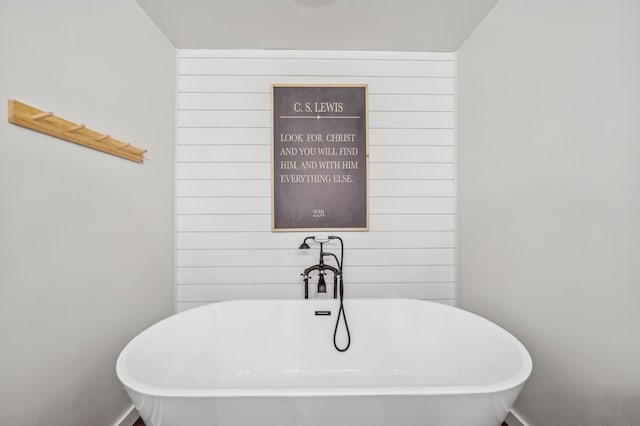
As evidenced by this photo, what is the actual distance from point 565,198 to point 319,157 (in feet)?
4.64

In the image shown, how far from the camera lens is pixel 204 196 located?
84.8 inches

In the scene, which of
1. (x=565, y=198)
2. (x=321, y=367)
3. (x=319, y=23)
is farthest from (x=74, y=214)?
(x=565, y=198)

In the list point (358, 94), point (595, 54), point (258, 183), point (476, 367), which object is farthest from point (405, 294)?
point (595, 54)

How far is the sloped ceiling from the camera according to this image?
67.7 inches

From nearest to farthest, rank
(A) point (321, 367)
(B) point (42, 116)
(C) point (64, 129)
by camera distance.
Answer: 1. (B) point (42, 116)
2. (C) point (64, 129)
3. (A) point (321, 367)

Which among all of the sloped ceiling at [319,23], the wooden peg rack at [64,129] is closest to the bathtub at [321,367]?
the wooden peg rack at [64,129]

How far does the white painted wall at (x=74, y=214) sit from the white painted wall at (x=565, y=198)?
207cm

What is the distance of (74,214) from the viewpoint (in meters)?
1.30

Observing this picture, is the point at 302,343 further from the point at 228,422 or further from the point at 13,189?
the point at 13,189

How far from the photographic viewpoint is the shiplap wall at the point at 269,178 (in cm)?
215

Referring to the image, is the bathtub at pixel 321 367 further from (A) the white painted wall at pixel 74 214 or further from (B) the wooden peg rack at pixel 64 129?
(B) the wooden peg rack at pixel 64 129

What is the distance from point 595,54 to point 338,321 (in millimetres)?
1721

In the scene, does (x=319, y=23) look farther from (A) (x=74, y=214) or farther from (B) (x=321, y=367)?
(B) (x=321, y=367)

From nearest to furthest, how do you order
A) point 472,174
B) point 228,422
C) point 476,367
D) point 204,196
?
point 228,422 → point 476,367 → point 472,174 → point 204,196
